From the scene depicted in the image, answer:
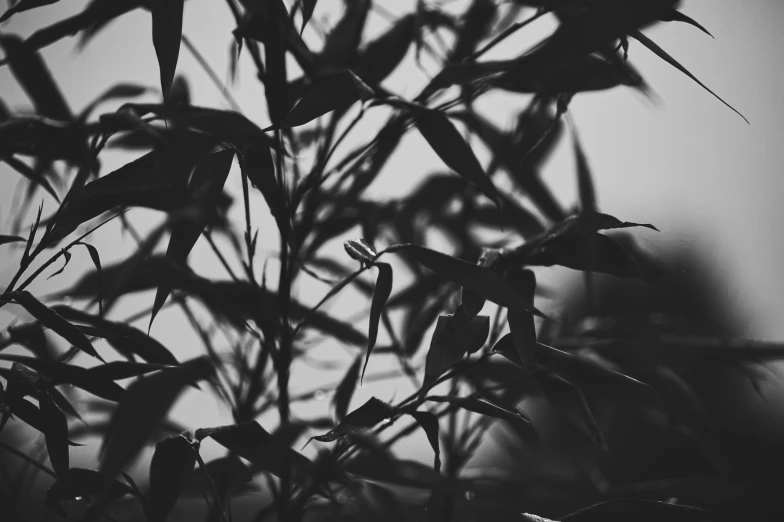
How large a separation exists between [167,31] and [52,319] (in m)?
0.21

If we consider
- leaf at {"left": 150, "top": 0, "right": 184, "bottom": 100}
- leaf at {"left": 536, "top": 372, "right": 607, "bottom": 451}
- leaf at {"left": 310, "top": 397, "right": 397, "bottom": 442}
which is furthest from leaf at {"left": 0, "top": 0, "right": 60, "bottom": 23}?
leaf at {"left": 536, "top": 372, "right": 607, "bottom": 451}

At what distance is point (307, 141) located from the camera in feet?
2.35

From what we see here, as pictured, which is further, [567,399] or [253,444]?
[567,399]

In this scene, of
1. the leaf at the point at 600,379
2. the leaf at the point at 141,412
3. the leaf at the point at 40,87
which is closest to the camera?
the leaf at the point at 141,412

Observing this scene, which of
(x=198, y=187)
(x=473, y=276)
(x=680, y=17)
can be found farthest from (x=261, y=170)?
(x=680, y=17)

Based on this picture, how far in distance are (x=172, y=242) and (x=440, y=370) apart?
0.67 feet

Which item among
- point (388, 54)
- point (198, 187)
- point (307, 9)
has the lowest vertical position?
point (198, 187)

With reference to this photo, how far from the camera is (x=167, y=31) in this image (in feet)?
1.09

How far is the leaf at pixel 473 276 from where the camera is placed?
342 mm

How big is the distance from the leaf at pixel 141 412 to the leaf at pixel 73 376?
0.08 metres

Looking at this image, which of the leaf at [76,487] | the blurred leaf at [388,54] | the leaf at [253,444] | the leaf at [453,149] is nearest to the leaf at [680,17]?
the leaf at [453,149]

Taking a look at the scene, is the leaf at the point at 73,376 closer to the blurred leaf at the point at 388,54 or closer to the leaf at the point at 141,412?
the leaf at the point at 141,412

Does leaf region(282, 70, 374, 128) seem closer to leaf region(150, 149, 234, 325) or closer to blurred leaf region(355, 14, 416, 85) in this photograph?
leaf region(150, 149, 234, 325)

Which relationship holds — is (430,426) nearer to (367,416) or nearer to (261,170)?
(367,416)
